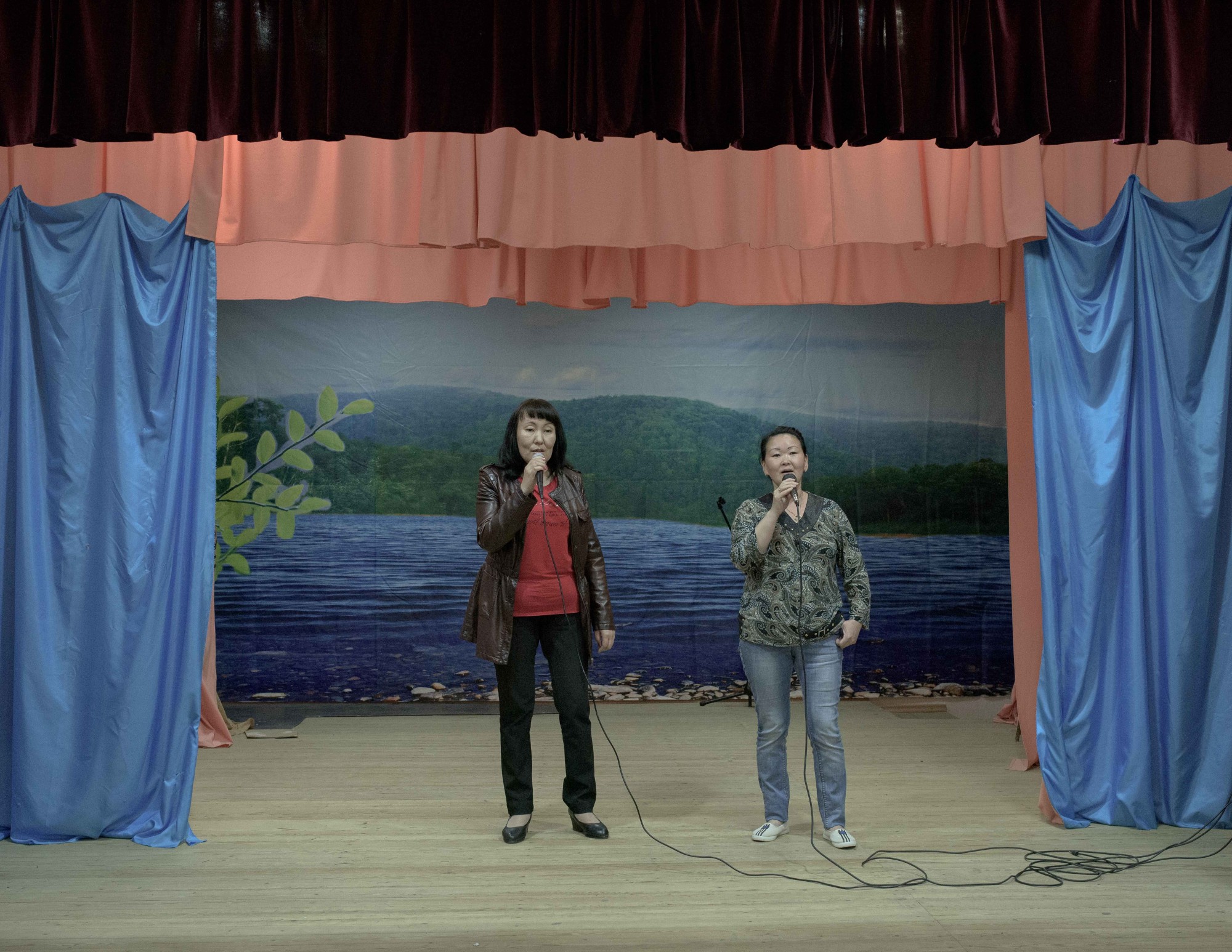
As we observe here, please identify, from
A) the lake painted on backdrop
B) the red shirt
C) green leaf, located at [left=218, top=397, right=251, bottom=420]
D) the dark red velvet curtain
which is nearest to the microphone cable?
the red shirt

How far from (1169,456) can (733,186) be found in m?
1.85

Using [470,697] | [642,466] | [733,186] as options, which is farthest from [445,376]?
[733,186]

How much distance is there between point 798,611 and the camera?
138 inches

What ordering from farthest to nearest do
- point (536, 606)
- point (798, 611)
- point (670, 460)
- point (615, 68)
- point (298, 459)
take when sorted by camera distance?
point (670, 460)
point (298, 459)
point (536, 606)
point (798, 611)
point (615, 68)

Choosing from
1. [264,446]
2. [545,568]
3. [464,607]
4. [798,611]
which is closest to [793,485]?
[798,611]

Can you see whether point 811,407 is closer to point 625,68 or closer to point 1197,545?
point 1197,545

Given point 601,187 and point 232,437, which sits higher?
point 601,187

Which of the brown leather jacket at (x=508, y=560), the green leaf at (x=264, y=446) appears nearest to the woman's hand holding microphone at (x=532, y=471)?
the brown leather jacket at (x=508, y=560)

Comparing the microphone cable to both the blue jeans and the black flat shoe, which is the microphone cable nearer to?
the blue jeans

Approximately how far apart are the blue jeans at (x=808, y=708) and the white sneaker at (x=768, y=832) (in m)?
0.11

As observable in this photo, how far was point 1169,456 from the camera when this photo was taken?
12.4 ft

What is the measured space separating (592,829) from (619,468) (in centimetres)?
351

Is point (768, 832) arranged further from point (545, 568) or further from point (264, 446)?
point (264, 446)

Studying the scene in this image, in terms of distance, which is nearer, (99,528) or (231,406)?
(99,528)
